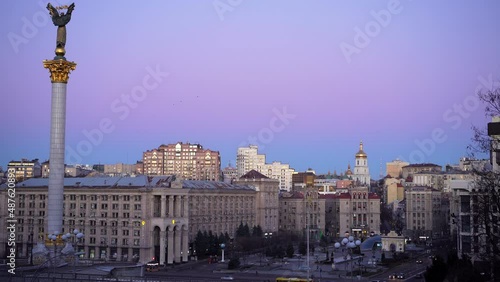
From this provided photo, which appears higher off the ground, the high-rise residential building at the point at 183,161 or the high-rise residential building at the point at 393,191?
the high-rise residential building at the point at 183,161

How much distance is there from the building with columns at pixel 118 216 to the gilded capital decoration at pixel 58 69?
22157mm

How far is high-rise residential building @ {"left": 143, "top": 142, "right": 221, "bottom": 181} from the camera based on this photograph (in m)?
171

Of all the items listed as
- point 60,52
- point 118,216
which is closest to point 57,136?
point 60,52

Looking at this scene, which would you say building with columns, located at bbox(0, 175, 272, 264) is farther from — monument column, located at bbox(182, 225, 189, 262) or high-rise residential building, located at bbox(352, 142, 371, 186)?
high-rise residential building, located at bbox(352, 142, 371, 186)

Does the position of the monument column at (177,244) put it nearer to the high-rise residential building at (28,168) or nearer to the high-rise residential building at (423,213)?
the high-rise residential building at (423,213)

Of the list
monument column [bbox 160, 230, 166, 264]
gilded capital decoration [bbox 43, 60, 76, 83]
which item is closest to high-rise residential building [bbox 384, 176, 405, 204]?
monument column [bbox 160, 230, 166, 264]

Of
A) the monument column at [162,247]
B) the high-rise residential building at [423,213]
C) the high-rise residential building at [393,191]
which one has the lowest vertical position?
the monument column at [162,247]

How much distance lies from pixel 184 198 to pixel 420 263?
23.0m

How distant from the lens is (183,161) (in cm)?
17288

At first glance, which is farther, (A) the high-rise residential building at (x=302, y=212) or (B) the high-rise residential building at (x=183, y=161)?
(B) the high-rise residential building at (x=183, y=161)

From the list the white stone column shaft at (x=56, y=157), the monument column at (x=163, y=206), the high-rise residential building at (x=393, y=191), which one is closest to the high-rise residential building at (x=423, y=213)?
the high-rise residential building at (x=393, y=191)

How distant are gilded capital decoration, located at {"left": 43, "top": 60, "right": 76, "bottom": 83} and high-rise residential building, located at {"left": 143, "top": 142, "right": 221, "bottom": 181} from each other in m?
123

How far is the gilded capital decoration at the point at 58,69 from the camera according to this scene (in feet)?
154

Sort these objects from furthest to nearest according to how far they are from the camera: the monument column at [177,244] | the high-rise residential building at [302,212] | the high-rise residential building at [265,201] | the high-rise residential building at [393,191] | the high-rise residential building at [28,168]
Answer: the high-rise residential building at [393,191]
the high-rise residential building at [28,168]
the high-rise residential building at [302,212]
the high-rise residential building at [265,201]
the monument column at [177,244]
